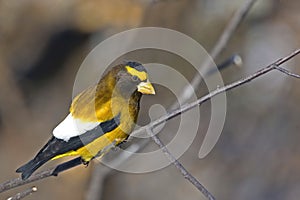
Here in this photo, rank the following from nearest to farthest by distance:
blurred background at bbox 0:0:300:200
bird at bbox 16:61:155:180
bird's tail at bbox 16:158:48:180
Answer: bird's tail at bbox 16:158:48:180 → bird at bbox 16:61:155:180 → blurred background at bbox 0:0:300:200

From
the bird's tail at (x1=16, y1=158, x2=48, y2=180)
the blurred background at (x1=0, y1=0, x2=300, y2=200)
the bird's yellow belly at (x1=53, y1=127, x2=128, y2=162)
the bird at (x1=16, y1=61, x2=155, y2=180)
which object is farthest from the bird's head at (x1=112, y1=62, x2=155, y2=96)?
the blurred background at (x1=0, y1=0, x2=300, y2=200)

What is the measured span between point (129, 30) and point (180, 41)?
0.49 m

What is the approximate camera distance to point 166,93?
15.8ft

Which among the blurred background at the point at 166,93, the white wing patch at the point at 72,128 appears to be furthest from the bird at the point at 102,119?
the blurred background at the point at 166,93

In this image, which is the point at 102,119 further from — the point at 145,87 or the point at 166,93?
→ the point at 166,93

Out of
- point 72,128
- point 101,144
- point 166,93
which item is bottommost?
point 101,144

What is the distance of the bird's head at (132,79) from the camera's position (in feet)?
7.82

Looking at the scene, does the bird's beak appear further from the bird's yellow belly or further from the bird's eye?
A: the bird's yellow belly

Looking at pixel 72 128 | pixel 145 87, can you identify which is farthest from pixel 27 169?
pixel 145 87

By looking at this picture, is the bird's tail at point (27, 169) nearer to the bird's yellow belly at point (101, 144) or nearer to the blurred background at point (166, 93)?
the bird's yellow belly at point (101, 144)

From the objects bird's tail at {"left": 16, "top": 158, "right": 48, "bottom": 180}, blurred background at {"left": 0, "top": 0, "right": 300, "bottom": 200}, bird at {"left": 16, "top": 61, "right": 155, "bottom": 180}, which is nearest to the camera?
bird's tail at {"left": 16, "top": 158, "right": 48, "bottom": 180}

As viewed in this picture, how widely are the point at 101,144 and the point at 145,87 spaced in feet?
0.83

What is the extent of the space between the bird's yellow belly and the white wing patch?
0.18 feet

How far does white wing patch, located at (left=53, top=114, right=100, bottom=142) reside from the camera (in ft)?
7.68
